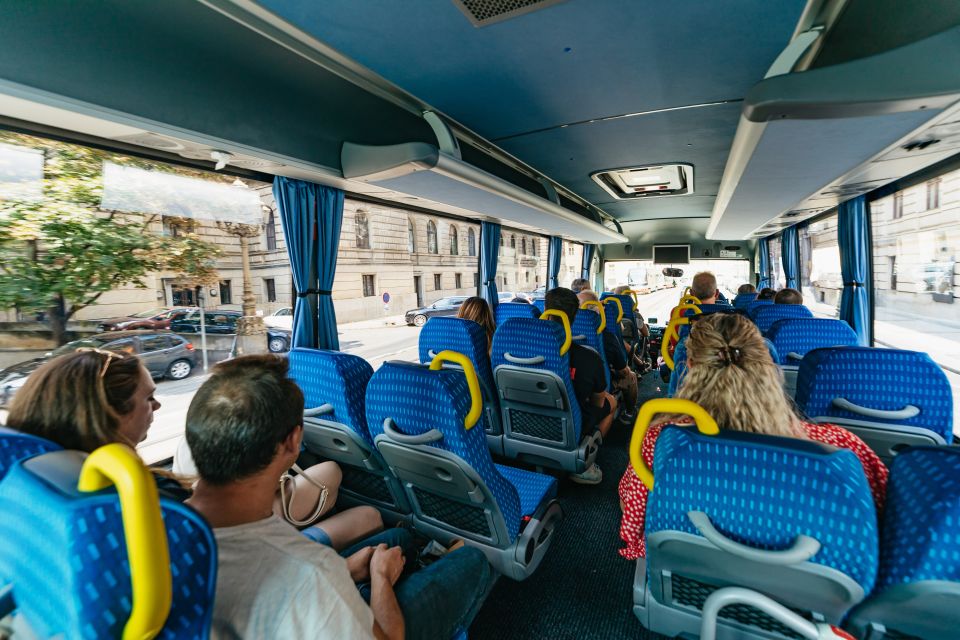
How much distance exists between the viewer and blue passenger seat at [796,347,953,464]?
1843mm

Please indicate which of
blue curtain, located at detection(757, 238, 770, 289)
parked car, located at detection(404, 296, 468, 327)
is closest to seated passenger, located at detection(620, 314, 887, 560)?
parked car, located at detection(404, 296, 468, 327)

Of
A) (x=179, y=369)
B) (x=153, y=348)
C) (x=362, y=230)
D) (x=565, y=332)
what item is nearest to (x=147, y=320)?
(x=153, y=348)

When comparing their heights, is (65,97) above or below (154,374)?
above

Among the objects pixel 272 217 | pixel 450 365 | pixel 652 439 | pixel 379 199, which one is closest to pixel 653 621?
pixel 652 439

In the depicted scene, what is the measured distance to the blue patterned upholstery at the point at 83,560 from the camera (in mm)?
589

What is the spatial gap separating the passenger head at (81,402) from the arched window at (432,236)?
506 centimetres

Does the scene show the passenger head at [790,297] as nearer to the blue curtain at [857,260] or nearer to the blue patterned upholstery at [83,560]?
the blue curtain at [857,260]

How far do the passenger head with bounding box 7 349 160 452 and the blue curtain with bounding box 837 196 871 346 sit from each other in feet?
24.0

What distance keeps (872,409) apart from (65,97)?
4.06 metres

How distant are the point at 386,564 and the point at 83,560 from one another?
103 centimetres

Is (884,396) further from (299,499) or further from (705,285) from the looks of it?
(705,285)

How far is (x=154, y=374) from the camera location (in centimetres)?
272

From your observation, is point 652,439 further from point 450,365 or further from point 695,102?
point 695,102

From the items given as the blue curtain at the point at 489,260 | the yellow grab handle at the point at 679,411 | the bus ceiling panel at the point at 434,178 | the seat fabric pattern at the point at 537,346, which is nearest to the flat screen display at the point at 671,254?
the blue curtain at the point at 489,260
